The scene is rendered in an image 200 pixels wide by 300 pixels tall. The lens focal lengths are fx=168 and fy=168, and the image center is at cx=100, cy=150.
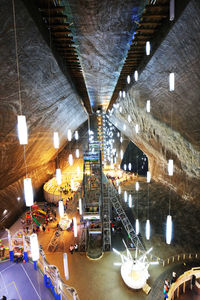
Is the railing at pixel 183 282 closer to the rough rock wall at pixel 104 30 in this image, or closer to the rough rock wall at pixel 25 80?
the rough rock wall at pixel 25 80

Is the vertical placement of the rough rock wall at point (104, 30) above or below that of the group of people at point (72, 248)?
above

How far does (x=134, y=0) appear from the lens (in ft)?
10.5

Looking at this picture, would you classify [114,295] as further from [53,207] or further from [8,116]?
[53,207]

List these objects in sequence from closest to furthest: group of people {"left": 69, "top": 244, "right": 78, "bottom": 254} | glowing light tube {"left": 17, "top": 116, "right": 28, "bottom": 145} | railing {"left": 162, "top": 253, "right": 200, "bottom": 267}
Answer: glowing light tube {"left": 17, "top": 116, "right": 28, "bottom": 145}, railing {"left": 162, "top": 253, "right": 200, "bottom": 267}, group of people {"left": 69, "top": 244, "right": 78, "bottom": 254}

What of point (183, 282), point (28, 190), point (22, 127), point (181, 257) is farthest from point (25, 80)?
point (181, 257)

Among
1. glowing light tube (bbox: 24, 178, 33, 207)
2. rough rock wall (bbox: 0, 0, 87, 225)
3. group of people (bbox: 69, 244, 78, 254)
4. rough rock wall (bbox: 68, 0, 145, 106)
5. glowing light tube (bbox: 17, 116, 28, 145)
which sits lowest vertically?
group of people (bbox: 69, 244, 78, 254)

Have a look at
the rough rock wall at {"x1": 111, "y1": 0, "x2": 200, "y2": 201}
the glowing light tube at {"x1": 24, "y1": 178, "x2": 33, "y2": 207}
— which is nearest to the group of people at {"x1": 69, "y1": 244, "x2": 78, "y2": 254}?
the rough rock wall at {"x1": 111, "y1": 0, "x2": 200, "y2": 201}

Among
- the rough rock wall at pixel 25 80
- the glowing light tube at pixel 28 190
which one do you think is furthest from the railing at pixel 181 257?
the rough rock wall at pixel 25 80

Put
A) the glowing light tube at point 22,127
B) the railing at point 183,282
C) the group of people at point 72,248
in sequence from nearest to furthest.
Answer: the glowing light tube at point 22,127
the railing at point 183,282
the group of people at point 72,248

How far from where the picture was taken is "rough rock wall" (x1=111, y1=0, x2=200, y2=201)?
3.19 m

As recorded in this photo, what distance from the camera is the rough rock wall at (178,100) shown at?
10.5 ft

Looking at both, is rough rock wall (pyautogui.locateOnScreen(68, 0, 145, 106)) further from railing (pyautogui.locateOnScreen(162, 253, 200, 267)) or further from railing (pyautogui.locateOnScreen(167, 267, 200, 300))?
railing (pyautogui.locateOnScreen(162, 253, 200, 267))

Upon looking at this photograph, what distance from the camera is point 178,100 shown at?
15.5 feet

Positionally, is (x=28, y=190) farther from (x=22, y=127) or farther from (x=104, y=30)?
(x=104, y=30)
